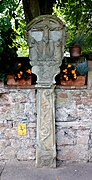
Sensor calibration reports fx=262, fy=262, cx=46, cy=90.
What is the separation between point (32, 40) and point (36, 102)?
2.61 feet

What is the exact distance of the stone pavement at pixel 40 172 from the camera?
121 inches

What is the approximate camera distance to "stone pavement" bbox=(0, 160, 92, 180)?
3074 millimetres

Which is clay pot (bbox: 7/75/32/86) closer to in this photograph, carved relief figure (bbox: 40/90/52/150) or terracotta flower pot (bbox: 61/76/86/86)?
carved relief figure (bbox: 40/90/52/150)

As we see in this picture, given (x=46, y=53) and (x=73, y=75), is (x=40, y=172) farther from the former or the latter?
(x=46, y=53)

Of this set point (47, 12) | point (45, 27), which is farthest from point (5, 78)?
point (47, 12)

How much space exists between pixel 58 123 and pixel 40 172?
66 centimetres

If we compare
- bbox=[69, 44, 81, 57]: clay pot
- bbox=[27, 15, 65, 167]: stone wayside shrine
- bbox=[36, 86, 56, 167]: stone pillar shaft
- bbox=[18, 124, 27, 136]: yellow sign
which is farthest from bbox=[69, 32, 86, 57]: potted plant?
bbox=[18, 124, 27, 136]: yellow sign

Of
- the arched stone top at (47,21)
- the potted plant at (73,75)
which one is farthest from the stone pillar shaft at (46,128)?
the arched stone top at (47,21)

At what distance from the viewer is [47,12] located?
452 centimetres

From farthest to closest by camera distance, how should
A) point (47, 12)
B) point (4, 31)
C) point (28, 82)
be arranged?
point (47, 12) < point (28, 82) < point (4, 31)

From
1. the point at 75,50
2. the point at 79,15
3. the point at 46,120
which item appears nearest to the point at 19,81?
the point at 46,120

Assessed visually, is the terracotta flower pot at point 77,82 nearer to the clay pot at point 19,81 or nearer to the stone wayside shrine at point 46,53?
the stone wayside shrine at point 46,53

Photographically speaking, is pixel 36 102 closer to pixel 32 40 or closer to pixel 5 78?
Result: pixel 5 78

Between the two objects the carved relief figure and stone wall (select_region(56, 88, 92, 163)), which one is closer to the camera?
the carved relief figure
